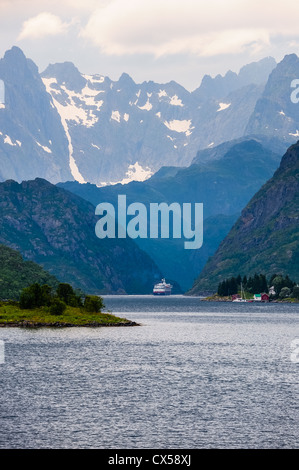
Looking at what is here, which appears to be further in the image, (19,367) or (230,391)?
(19,367)

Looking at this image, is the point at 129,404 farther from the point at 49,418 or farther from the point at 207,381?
the point at 207,381

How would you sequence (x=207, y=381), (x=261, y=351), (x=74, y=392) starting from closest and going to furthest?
(x=74, y=392) < (x=207, y=381) < (x=261, y=351)

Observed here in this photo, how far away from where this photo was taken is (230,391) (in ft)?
428

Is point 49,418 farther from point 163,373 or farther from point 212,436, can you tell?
point 163,373

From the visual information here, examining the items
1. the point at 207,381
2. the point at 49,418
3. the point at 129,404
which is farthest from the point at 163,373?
the point at 49,418

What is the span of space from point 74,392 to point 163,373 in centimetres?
2612

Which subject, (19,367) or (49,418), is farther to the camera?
(19,367)

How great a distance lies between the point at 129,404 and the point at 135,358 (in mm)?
55836

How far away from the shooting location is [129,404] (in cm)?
11944

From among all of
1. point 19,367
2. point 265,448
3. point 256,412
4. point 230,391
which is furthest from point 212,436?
point 19,367

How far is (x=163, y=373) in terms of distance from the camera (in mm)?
150625
